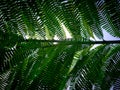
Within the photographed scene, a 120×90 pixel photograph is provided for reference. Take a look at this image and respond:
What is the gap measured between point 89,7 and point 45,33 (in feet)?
1.96

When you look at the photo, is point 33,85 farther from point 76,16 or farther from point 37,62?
point 76,16

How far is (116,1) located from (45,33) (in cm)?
90

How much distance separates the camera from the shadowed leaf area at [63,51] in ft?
12.0

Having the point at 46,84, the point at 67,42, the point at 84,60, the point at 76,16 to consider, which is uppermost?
the point at 76,16

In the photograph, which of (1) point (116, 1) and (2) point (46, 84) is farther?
(2) point (46, 84)

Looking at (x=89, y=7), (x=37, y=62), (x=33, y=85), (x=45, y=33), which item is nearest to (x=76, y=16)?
(x=89, y=7)

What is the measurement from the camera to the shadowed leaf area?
366 centimetres

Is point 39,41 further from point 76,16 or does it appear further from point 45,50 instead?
point 76,16

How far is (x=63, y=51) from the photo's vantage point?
3842 millimetres

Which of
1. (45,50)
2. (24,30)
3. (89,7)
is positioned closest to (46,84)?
(45,50)

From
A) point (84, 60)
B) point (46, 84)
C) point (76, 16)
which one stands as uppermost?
point (76, 16)

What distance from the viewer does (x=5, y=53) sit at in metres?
3.69

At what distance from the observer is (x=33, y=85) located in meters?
3.82

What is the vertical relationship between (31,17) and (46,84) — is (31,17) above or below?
above
